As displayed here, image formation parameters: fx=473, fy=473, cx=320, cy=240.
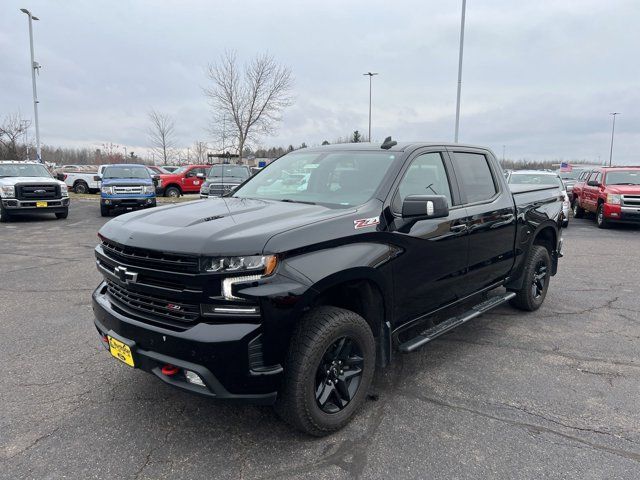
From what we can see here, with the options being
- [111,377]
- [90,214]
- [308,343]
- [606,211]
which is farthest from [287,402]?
[90,214]

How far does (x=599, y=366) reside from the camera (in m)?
4.16

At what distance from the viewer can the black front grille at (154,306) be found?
8.95ft

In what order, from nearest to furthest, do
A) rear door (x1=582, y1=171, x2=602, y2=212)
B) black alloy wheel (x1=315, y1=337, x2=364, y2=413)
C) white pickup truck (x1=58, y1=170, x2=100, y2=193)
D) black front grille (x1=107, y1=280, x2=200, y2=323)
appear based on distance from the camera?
1. black front grille (x1=107, y1=280, x2=200, y2=323)
2. black alloy wheel (x1=315, y1=337, x2=364, y2=413)
3. rear door (x1=582, y1=171, x2=602, y2=212)
4. white pickup truck (x1=58, y1=170, x2=100, y2=193)

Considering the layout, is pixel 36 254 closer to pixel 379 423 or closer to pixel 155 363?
pixel 155 363

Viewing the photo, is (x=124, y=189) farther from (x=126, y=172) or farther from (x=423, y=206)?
(x=423, y=206)

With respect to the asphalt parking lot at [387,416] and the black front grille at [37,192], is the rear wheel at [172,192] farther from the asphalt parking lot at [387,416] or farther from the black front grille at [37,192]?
the asphalt parking lot at [387,416]

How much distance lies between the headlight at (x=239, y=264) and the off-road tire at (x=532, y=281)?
149 inches

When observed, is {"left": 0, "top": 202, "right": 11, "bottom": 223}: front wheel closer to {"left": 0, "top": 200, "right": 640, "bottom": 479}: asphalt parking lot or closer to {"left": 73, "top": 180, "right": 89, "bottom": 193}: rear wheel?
{"left": 0, "top": 200, "right": 640, "bottom": 479}: asphalt parking lot

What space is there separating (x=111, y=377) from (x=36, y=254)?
654cm

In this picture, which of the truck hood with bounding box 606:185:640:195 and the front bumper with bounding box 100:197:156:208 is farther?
the front bumper with bounding box 100:197:156:208

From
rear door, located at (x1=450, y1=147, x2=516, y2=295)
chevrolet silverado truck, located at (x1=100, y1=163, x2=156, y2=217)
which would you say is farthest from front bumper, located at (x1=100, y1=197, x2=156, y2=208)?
rear door, located at (x1=450, y1=147, x2=516, y2=295)

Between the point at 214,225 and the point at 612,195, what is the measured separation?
543 inches

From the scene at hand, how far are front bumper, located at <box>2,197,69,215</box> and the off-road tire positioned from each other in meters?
13.5

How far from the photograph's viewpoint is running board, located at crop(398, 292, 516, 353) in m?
3.54
